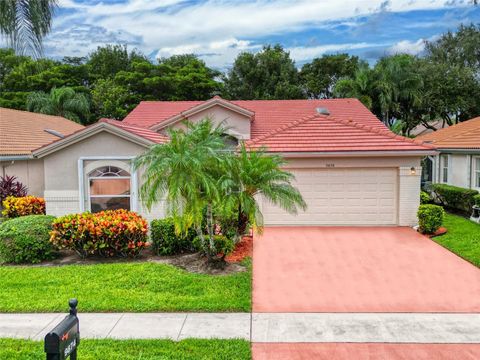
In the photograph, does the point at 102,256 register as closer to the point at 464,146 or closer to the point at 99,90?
the point at 464,146

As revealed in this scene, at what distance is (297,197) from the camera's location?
10711 mm

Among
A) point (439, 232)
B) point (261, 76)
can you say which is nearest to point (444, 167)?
point (439, 232)

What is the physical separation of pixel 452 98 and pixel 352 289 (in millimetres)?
32266

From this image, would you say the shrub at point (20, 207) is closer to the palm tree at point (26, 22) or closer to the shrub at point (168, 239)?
the shrub at point (168, 239)

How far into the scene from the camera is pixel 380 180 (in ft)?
50.5

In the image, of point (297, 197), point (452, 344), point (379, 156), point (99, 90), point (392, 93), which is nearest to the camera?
point (452, 344)

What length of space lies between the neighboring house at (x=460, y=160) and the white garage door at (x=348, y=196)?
16.3ft

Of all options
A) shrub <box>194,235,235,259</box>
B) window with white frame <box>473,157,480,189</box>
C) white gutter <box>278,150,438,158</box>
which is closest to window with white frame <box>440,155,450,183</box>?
window with white frame <box>473,157,480,189</box>

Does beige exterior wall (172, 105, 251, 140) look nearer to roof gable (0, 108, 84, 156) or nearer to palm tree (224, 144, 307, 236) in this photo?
roof gable (0, 108, 84, 156)

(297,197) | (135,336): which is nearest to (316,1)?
(297,197)

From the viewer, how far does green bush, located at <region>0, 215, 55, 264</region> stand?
1092 cm

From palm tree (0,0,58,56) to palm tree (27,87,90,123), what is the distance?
31477 mm

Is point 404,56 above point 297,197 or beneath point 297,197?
above

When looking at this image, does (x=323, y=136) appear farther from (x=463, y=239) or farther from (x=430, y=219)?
(x=463, y=239)
